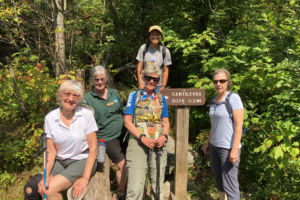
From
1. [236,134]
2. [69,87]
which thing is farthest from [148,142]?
Result: [69,87]

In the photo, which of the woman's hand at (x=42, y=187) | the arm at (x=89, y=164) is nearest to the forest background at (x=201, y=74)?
the woman's hand at (x=42, y=187)

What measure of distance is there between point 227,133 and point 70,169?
198 centimetres

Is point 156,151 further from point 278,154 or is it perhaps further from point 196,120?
point 196,120

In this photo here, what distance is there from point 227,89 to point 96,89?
1.92 m

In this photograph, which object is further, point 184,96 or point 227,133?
point 184,96

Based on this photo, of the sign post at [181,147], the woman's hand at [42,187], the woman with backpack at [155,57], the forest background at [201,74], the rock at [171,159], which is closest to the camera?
the woman's hand at [42,187]

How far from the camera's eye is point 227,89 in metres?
2.83

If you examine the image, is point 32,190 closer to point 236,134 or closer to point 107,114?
point 107,114

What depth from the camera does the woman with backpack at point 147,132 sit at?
111 inches

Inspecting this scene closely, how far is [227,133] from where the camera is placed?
2670mm

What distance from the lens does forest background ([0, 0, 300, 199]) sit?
10.3ft

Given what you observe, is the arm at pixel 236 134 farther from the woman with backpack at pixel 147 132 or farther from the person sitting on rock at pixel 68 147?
the person sitting on rock at pixel 68 147

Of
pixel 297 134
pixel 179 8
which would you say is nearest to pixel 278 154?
pixel 297 134

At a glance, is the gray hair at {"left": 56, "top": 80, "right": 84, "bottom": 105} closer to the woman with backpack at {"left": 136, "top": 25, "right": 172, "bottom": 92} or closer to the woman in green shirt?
the woman in green shirt
